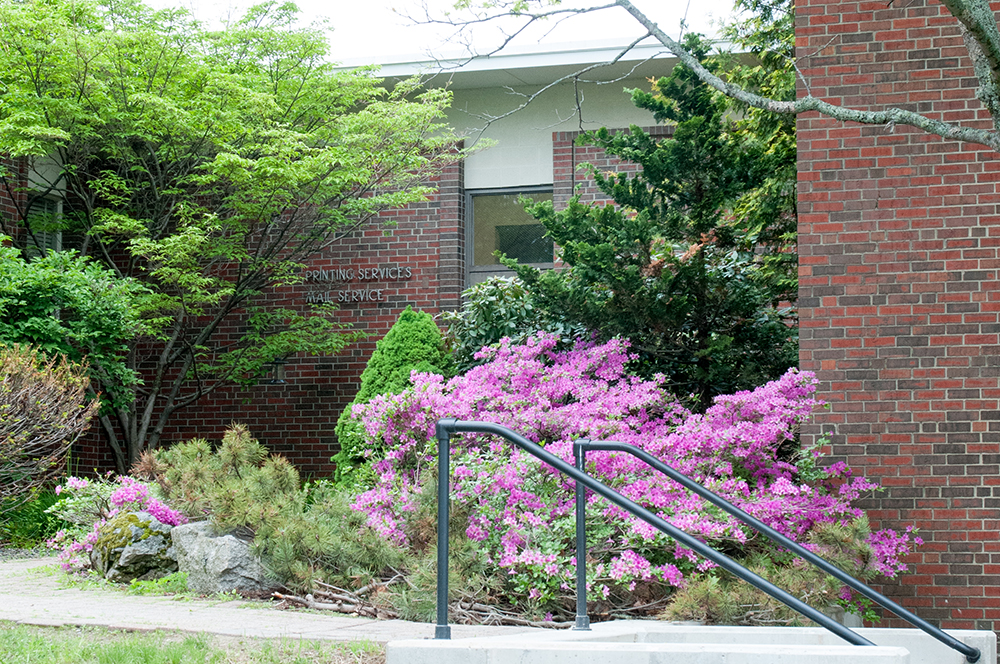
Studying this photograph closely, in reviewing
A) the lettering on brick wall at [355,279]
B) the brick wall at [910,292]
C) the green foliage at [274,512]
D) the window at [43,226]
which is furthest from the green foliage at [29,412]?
the brick wall at [910,292]

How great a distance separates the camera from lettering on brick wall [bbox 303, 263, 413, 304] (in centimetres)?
1340

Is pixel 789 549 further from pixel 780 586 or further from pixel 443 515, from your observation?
pixel 780 586

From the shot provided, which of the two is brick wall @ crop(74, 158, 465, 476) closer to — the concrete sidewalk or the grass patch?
the concrete sidewalk

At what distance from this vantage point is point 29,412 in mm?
8453

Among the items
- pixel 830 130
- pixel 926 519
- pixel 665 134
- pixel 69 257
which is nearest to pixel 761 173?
pixel 830 130

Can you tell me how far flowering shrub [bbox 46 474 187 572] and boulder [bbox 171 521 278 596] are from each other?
904 millimetres

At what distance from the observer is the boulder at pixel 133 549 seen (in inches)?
296

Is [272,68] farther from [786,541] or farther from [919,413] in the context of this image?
[786,541]

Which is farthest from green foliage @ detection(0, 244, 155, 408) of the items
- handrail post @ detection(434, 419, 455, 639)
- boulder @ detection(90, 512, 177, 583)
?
handrail post @ detection(434, 419, 455, 639)

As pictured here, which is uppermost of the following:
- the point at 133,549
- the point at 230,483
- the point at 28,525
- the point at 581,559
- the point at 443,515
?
the point at 443,515

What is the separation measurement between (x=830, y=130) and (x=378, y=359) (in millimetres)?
5616

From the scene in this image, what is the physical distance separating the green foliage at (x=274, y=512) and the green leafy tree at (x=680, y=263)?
2817 millimetres

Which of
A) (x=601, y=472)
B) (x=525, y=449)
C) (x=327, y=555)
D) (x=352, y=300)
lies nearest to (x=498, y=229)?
(x=352, y=300)

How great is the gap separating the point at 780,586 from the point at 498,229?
811 centimetres
